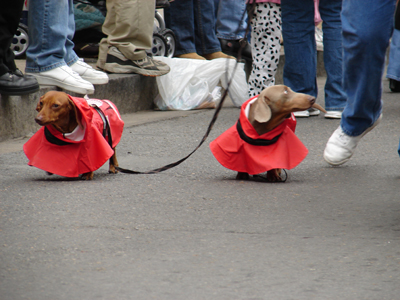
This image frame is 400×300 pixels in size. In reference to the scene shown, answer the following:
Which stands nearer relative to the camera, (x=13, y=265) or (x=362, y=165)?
(x=13, y=265)

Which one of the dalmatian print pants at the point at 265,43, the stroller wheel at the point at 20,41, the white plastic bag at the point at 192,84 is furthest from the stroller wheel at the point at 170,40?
the stroller wheel at the point at 20,41

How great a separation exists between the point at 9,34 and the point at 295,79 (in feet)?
7.16

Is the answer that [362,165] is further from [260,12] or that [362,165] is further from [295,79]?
[260,12]

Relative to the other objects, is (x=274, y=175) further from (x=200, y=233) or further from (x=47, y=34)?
(x=47, y=34)

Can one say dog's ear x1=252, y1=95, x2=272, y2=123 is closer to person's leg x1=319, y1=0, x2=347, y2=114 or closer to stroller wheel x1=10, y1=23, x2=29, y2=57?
person's leg x1=319, y1=0, x2=347, y2=114

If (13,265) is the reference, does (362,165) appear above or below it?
below

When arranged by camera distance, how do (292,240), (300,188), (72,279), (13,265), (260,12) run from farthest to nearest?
(260,12) < (300,188) < (292,240) < (13,265) < (72,279)

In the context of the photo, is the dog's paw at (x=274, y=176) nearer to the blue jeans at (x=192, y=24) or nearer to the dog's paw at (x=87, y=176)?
the dog's paw at (x=87, y=176)

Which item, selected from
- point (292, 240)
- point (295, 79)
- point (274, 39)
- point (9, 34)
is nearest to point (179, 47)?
point (274, 39)

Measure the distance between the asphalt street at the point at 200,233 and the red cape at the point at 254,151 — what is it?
0.10 meters

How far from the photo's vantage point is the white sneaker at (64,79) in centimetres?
434

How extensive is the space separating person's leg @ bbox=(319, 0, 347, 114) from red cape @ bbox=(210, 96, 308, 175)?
74.3 inches

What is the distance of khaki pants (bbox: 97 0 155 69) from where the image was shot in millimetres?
5043

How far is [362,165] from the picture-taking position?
3479 mm
